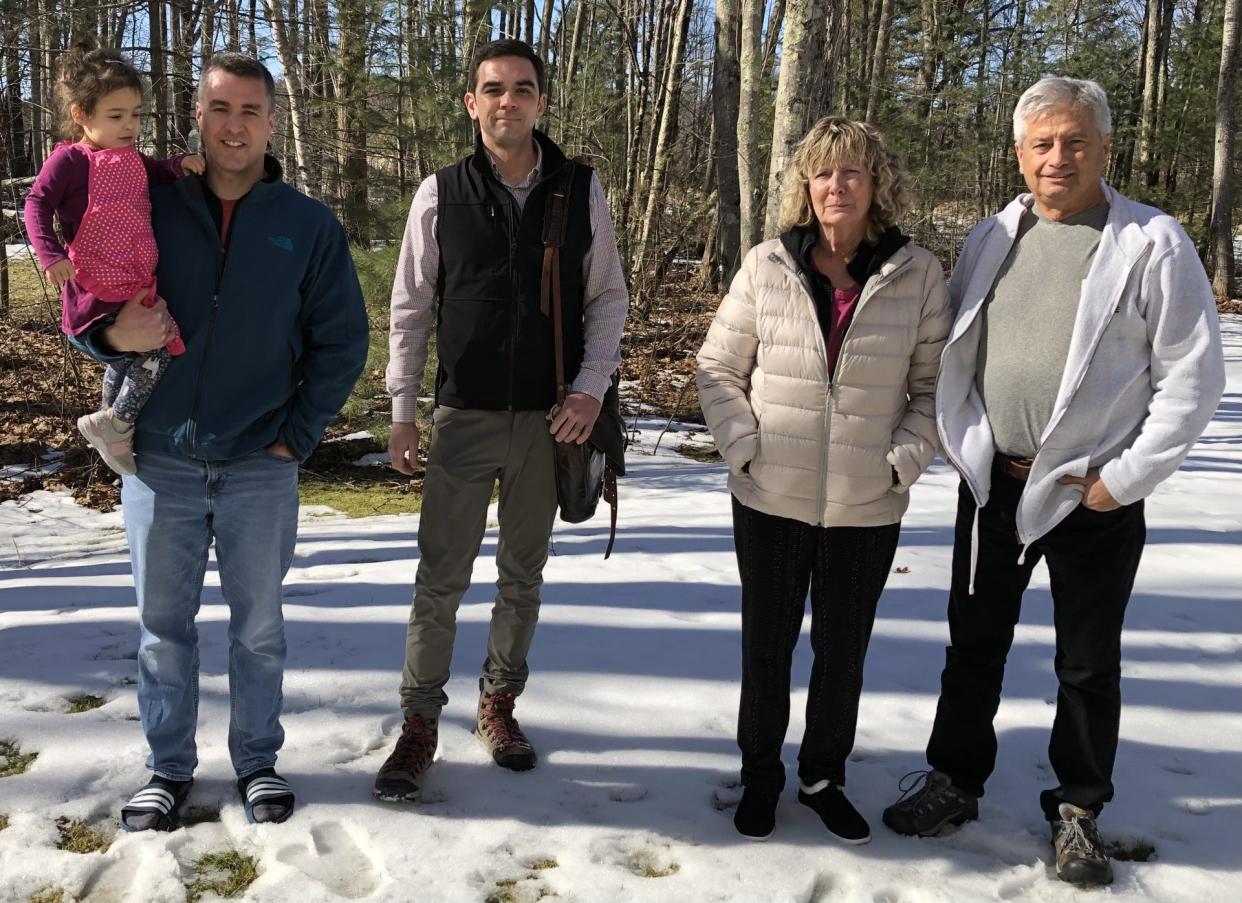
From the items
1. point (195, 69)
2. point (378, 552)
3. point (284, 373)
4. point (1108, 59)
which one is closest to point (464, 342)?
point (284, 373)

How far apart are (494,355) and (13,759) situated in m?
1.98

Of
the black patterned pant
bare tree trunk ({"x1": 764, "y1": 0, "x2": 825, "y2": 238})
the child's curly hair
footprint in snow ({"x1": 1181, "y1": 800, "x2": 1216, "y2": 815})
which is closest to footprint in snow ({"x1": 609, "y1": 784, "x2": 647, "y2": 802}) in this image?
footprint in snow ({"x1": 1181, "y1": 800, "x2": 1216, "y2": 815})

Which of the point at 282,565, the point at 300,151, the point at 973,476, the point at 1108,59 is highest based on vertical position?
the point at 1108,59

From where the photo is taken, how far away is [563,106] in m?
14.0

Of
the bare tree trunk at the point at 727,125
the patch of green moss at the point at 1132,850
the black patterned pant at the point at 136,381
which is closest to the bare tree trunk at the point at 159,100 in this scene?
the black patterned pant at the point at 136,381

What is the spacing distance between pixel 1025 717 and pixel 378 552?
3594mm

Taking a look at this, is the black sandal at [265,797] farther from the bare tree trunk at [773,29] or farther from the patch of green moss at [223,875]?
the bare tree trunk at [773,29]

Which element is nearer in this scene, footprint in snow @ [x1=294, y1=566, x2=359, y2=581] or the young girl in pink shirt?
the young girl in pink shirt

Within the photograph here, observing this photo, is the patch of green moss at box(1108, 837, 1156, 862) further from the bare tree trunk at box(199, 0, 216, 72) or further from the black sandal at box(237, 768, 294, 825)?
the bare tree trunk at box(199, 0, 216, 72)

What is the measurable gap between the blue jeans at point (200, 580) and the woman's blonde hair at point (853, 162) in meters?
1.62

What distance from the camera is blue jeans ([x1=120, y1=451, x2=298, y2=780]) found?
2.61 m

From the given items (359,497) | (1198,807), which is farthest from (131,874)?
(359,497)

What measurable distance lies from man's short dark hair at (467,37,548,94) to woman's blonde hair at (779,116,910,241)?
822mm

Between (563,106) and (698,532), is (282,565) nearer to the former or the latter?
(698,532)
